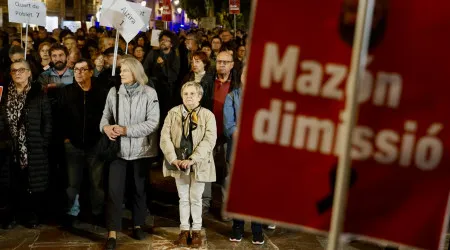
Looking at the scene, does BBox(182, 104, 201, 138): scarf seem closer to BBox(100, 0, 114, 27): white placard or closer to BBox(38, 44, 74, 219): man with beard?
BBox(38, 44, 74, 219): man with beard

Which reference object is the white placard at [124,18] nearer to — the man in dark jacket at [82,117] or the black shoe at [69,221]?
the man in dark jacket at [82,117]

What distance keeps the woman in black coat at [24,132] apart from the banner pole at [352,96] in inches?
194

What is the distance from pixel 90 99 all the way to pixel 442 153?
4.93m

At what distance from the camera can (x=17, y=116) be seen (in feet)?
21.1

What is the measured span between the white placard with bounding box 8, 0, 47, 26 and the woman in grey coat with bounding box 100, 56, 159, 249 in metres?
4.10

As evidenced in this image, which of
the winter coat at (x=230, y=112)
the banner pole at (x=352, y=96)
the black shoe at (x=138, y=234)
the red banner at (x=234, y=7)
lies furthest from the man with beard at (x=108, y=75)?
the red banner at (x=234, y=7)

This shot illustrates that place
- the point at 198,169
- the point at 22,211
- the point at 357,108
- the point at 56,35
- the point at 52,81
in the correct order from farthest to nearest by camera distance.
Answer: the point at 56,35, the point at 52,81, the point at 22,211, the point at 198,169, the point at 357,108

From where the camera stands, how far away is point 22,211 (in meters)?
7.04

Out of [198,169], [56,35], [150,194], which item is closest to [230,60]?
[198,169]

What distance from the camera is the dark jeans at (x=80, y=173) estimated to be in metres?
6.66

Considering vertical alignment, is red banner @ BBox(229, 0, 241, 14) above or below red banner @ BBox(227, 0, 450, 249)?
above

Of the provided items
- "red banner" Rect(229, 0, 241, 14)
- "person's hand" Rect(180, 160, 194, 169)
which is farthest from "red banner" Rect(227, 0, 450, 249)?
"red banner" Rect(229, 0, 241, 14)

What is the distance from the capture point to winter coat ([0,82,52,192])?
6.44 metres

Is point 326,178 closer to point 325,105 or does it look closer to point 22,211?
point 325,105
